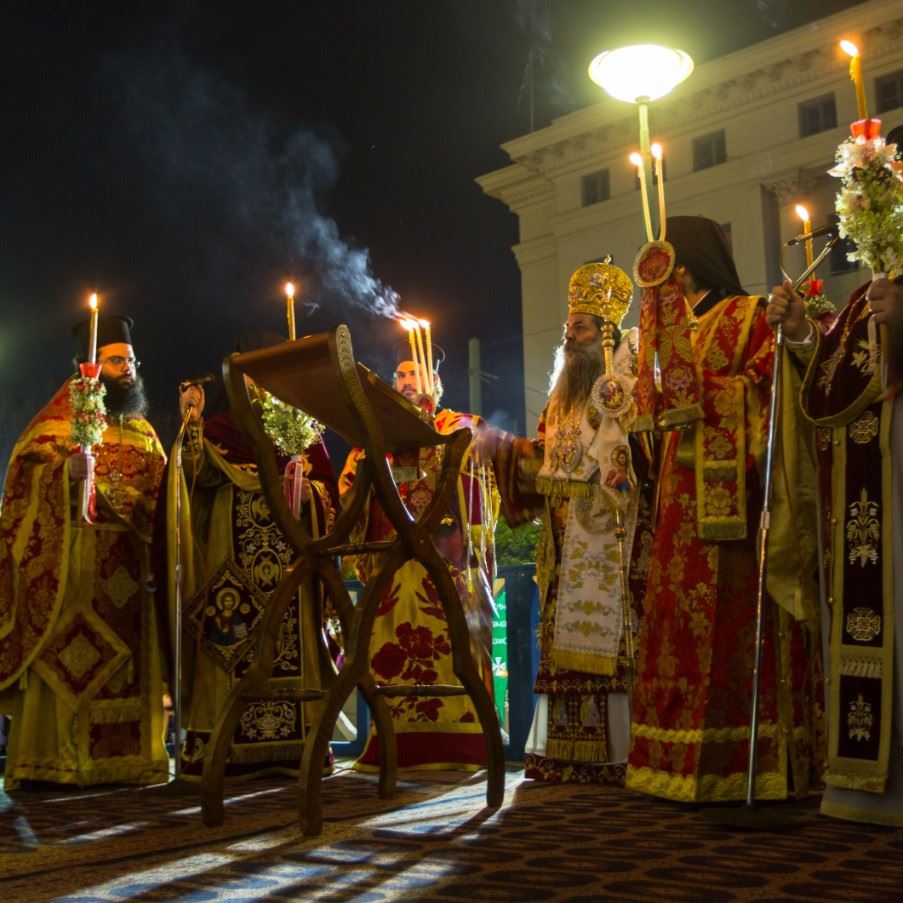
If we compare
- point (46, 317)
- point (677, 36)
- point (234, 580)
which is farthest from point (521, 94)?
point (234, 580)

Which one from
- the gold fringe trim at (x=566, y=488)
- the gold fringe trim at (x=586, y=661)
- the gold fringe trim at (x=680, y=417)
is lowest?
the gold fringe trim at (x=586, y=661)

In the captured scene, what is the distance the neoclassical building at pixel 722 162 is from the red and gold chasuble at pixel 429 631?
11.7 metres

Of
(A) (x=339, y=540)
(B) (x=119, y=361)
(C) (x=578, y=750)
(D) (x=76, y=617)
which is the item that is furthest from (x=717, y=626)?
(B) (x=119, y=361)

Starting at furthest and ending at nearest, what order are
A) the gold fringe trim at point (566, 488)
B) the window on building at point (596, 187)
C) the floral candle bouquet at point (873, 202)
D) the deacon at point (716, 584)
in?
1. the window on building at point (596, 187)
2. the gold fringe trim at point (566, 488)
3. the deacon at point (716, 584)
4. the floral candle bouquet at point (873, 202)

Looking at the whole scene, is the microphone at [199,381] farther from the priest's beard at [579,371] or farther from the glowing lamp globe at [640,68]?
the glowing lamp globe at [640,68]

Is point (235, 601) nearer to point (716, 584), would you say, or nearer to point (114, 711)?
point (114, 711)

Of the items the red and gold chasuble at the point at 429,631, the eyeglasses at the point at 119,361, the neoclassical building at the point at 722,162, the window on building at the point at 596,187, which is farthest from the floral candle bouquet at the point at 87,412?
the window on building at the point at 596,187

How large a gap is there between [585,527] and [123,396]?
2.72 metres

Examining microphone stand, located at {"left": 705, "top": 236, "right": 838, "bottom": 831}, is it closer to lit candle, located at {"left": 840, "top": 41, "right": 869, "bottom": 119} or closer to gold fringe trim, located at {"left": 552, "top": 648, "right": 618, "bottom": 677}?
lit candle, located at {"left": 840, "top": 41, "right": 869, "bottom": 119}

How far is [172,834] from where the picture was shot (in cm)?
361

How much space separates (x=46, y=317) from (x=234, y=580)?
6.99 m

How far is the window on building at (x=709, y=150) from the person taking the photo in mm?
21828

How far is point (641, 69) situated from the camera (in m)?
3.90

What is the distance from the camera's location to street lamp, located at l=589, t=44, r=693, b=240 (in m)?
3.88
